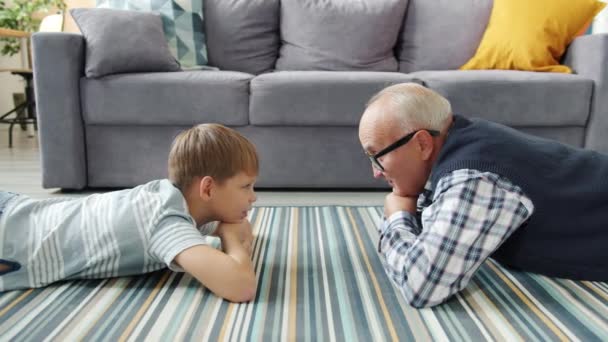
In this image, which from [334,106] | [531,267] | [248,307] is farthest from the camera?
[334,106]

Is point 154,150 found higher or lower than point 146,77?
lower

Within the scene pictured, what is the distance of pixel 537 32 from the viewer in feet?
8.30

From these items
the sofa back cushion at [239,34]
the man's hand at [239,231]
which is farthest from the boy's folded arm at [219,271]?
the sofa back cushion at [239,34]

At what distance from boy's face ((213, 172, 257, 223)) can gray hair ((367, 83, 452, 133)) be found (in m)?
0.38

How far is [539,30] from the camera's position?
253 cm

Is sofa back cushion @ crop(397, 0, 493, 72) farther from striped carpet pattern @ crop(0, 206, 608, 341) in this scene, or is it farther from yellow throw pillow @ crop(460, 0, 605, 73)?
striped carpet pattern @ crop(0, 206, 608, 341)

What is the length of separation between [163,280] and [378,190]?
131cm

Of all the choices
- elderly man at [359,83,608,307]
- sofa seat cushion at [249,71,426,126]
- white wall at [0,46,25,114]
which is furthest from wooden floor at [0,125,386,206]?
white wall at [0,46,25,114]

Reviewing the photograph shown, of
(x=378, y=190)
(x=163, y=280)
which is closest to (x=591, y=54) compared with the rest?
(x=378, y=190)

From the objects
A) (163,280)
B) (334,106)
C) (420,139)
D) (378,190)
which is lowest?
(378,190)

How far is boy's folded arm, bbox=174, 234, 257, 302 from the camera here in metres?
1.05

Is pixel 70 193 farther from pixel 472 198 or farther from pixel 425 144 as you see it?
pixel 472 198

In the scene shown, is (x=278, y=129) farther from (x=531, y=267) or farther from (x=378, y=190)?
(x=531, y=267)

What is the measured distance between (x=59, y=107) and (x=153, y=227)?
1.37m
